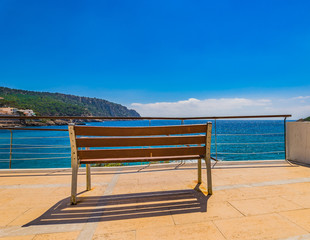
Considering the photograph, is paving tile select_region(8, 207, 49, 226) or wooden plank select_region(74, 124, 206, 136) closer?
paving tile select_region(8, 207, 49, 226)

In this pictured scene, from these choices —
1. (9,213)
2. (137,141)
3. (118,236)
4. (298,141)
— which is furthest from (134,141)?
(298,141)

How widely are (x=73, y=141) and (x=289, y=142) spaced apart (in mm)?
4572

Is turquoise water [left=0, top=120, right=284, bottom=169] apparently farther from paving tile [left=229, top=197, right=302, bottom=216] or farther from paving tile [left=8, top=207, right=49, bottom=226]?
paving tile [left=8, top=207, right=49, bottom=226]

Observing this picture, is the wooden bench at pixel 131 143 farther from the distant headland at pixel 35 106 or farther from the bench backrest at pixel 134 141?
the distant headland at pixel 35 106

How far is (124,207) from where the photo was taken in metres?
1.95

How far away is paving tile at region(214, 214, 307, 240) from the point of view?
4.44 ft

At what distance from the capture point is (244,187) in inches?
96.1

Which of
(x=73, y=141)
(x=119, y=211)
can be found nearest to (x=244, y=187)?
(x=119, y=211)

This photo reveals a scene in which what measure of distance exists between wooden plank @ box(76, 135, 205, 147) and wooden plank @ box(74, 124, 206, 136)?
7 centimetres

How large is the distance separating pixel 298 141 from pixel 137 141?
12.8 feet

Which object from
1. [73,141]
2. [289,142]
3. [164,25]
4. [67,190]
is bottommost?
[67,190]

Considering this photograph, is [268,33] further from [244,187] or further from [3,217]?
[3,217]

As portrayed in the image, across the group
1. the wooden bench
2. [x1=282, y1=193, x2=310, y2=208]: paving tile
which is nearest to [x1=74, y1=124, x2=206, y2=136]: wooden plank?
the wooden bench

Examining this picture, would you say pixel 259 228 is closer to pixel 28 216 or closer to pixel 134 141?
pixel 134 141
